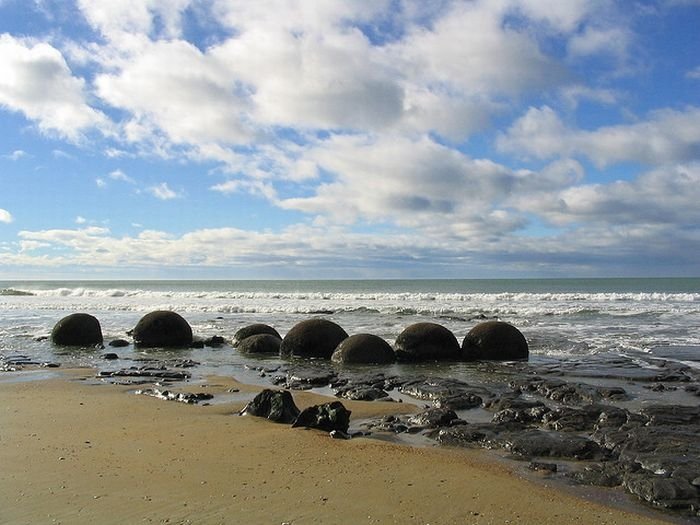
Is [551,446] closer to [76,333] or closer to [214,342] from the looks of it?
[214,342]

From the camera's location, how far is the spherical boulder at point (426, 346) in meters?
16.0

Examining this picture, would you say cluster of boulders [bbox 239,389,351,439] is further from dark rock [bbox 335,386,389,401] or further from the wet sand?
dark rock [bbox 335,386,389,401]

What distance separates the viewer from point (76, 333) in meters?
19.2

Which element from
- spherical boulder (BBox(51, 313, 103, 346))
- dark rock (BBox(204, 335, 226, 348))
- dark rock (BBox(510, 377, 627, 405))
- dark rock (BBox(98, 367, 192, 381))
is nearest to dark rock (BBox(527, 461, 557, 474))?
dark rock (BBox(510, 377, 627, 405))

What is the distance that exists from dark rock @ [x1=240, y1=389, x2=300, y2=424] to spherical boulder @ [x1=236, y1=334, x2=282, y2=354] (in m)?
8.51

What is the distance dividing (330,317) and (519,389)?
19768 mm

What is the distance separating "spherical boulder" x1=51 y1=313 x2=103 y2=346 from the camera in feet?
62.9

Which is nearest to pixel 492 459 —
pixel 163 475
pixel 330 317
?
pixel 163 475

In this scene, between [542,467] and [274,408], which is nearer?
[542,467]

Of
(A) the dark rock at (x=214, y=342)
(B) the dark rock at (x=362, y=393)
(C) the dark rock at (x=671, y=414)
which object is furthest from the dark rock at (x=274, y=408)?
(A) the dark rock at (x=214, y=342)

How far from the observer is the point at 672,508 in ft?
18.0

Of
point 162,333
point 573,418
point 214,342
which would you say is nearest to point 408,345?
point 214,342

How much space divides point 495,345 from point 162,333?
1048 cm

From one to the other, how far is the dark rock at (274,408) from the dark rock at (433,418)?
1.74 metres
